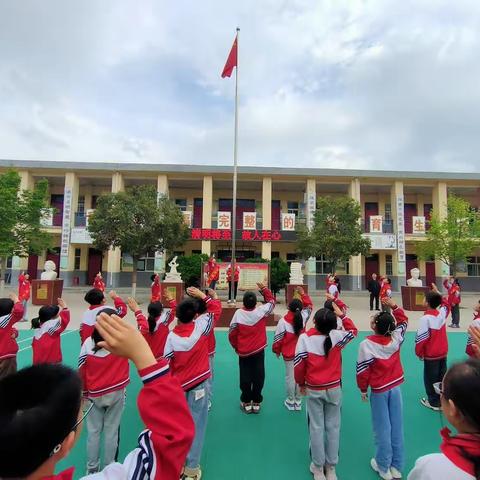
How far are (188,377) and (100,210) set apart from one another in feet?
41.0

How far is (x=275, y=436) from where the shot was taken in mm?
3322

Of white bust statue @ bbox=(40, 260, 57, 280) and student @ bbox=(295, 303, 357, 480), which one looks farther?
white bust statue @ bbox=(40, 260, 57, 280)

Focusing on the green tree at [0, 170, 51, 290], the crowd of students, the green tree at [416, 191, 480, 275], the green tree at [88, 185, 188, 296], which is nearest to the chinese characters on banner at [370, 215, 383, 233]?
the green tree at [416, 191, 480, 275]

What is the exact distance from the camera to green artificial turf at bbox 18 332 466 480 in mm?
2787

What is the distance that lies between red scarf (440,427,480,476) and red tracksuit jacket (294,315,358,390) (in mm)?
1619

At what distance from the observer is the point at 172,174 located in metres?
19.9

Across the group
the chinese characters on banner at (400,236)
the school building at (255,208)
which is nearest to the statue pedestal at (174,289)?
the school building at (255,208)

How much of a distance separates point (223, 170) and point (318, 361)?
57.3 feet

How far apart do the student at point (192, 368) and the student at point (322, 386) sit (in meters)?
0.88

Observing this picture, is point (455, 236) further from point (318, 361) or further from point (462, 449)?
point (462, 449)

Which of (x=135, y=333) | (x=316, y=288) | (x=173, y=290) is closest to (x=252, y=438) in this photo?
(x=135, y=333)

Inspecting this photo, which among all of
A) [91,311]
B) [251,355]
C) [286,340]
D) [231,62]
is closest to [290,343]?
[286,340]

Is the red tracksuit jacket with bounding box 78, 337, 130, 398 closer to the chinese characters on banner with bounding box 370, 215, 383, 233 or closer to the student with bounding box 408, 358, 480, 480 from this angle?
the student with bounding box 408, 358, 480, 480

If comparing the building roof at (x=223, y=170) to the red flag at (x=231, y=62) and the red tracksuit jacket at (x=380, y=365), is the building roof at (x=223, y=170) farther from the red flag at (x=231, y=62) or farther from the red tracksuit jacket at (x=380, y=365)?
the red tracksuit jacket at (x=380, y=365)
